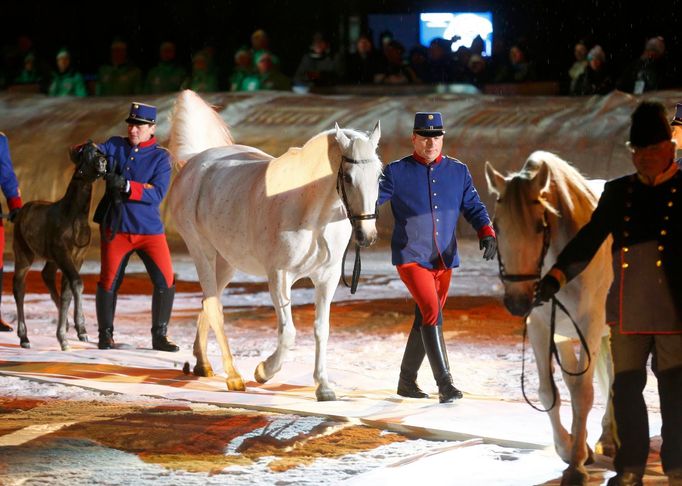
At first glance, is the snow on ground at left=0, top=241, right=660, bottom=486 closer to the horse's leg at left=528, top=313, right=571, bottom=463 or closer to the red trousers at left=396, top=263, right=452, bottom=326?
the horse's leg at left=528, top=313, right=571, bottom=463

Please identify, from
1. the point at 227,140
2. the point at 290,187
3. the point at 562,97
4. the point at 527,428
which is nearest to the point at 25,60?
the point at 562,97

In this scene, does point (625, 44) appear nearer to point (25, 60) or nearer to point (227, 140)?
point (227, 140)

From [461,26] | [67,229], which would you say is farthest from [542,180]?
[461,26]

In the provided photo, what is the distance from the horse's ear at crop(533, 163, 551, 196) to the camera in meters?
5.12

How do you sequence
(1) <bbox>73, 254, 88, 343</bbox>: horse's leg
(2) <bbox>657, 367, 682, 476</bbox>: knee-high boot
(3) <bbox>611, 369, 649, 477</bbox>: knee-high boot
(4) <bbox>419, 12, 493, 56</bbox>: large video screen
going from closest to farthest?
(2) <bbox>657, 367, 682, 476</bbox>: knee-high boot
(3) <bbox>611, 369, 649, 477</bbox>: knee-high boot
(1) <bbox>73, 254, 88, 343</bbox>: horse's leg
(4) <bbox>419, 12, 493, 56</bbox>: large video screen

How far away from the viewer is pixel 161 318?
966 cm

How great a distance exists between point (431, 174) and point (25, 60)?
13.7m

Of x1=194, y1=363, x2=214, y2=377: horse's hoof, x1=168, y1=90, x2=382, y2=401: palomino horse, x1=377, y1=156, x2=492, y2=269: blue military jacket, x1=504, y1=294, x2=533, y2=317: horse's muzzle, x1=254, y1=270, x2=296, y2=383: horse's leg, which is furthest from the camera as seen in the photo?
x1=194, y1=363, x2=214, y2=377: horse's hoof

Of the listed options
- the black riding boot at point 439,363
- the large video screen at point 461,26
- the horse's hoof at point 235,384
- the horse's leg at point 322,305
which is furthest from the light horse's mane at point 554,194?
the large video screen at point 461,26

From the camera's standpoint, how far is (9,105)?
1842 centimetres

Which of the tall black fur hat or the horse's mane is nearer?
the tall black fur hat

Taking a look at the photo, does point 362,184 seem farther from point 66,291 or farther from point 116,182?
point 66,291

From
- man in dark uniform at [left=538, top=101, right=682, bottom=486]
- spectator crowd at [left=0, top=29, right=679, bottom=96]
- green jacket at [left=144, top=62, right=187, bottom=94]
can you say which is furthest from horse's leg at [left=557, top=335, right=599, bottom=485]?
green jacket at [left=144, top=62, right=187, bottom=94]

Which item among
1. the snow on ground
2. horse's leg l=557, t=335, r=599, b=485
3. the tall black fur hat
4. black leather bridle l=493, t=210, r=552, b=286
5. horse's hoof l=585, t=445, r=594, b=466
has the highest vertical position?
the tall black fur hat
